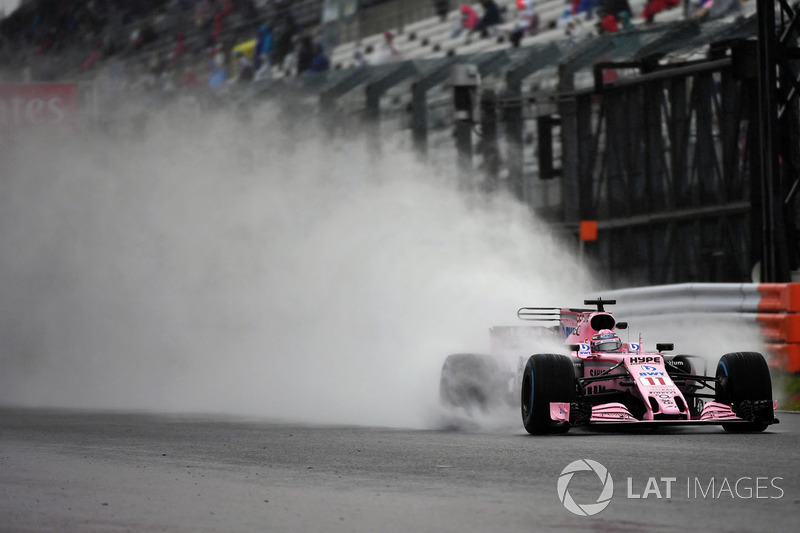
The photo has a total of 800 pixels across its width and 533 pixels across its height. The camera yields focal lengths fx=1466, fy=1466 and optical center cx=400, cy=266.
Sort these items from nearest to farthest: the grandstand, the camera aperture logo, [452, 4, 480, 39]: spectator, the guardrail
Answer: the camera aperture logo → the guardrail → the grandstand → [452, 4, 480, 39]: spectator

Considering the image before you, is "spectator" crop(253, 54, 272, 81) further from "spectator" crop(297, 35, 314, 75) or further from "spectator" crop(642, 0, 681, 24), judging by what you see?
"spectator" crop(642, 0, 681, 24)

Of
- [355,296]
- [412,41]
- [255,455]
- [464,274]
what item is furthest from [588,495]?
[412,41]

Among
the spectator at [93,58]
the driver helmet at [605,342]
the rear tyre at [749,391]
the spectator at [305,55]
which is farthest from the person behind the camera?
A: the spectator at [93,58]

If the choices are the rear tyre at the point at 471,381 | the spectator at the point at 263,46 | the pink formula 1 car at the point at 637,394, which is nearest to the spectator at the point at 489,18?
the spectator at the point at 263,46

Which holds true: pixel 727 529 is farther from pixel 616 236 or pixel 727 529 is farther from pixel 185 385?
pixel 616 236

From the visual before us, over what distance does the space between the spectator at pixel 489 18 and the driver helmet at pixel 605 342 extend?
2470 cm

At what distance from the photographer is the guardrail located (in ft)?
51.0

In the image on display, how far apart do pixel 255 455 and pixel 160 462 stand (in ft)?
2.34

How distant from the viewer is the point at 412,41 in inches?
1625

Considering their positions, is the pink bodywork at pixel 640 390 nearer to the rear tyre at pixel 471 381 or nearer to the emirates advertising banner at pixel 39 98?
the rear tyre at pixel 471 381

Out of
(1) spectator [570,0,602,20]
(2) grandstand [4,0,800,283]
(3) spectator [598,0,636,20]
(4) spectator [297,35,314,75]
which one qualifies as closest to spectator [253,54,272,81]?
(4) spectator [297,35,314,75]

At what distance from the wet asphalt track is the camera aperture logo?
5cm

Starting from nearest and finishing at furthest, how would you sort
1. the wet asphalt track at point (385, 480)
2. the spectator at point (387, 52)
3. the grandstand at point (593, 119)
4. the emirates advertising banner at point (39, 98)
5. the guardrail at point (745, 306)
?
the wet asphalt track at point (385, 480), the guardrail at point (745, 306), the grandstand at point (593, 119), the emirates advertising banner at point (39, 98), the spectator at point (387, 52)

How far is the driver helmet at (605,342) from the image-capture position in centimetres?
1183
